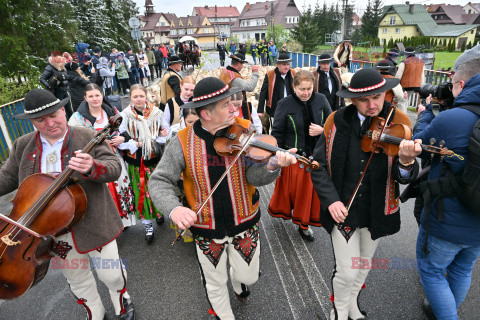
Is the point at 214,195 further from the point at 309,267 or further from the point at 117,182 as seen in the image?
the point at 117,182

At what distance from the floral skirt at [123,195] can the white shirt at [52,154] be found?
4.90ft

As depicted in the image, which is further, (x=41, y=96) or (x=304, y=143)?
(x=304, y=143)

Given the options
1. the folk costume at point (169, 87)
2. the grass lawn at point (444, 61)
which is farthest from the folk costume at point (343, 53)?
the grass lawn at point (444, 61)

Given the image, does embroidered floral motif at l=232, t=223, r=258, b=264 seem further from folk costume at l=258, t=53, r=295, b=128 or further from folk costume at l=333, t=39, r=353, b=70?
folk costume at l=333, t=39, r=353, b=70

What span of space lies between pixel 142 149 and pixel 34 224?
188 centimetres

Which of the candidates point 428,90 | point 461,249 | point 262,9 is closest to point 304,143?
point 428,90

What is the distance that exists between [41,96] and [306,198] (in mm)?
2962

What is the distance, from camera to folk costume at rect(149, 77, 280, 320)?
2172mm

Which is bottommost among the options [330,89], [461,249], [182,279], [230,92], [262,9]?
[182,279]

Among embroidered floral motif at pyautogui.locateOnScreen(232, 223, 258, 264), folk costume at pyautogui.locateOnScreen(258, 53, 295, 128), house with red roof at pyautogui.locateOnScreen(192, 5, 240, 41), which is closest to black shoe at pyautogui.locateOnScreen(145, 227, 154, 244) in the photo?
embroidered floral motif at pyautogui.locateOnScreen(232, 223, 258, 264)

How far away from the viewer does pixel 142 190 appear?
4012mm

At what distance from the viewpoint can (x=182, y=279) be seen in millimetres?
3361

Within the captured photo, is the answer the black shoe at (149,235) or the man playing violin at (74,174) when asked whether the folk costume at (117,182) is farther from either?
the man playing violin at (74,174)

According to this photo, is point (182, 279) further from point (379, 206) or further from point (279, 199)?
point (379, 206)
